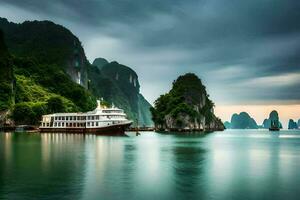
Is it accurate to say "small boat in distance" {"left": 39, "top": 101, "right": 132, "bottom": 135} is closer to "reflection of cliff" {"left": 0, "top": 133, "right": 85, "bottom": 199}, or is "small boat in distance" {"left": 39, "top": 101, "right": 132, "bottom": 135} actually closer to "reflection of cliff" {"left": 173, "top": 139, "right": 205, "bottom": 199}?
"reflection of cliff" {"left": 0, "top": 133, "right": 85, "bottom": 199}

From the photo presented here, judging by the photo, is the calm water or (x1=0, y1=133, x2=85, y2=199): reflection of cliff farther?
the calm water

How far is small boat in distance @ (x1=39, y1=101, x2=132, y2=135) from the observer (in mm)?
124250

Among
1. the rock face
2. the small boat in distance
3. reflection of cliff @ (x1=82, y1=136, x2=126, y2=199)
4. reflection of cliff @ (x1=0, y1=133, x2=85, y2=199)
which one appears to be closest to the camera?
reflection of cliff @ (x1=0, y1=133, x2=85, y2=199)

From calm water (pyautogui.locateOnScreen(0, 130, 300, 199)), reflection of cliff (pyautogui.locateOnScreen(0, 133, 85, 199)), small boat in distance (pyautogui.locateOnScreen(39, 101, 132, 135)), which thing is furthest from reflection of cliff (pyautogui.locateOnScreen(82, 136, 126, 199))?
small boat in distance (pyautogui.locateOnScreen(39, 101, 132, 135))

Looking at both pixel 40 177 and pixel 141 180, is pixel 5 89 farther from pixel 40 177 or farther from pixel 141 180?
pixel 141 180

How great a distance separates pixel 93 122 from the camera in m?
131

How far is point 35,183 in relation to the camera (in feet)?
101

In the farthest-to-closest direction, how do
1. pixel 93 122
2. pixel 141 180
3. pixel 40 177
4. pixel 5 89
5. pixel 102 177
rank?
pixel 5 89 → pixel 93 122 → pixel 102 177 → pixel 141 180 → pixel 40 177

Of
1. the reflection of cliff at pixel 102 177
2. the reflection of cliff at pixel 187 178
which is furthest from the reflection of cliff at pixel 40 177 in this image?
the reflection of cliff at pixel 187 178

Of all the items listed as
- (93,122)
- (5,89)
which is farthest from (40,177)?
(5,89)

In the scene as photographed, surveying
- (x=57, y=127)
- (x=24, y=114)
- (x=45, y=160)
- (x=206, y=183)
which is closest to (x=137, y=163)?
(x=45, y=160)

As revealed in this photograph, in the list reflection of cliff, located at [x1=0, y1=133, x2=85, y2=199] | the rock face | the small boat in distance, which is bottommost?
reflection of cliff, located at [x1=0, y1=133, x2=85, y2=199]

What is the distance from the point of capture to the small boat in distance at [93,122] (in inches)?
4892

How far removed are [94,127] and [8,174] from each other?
93.6 metres
